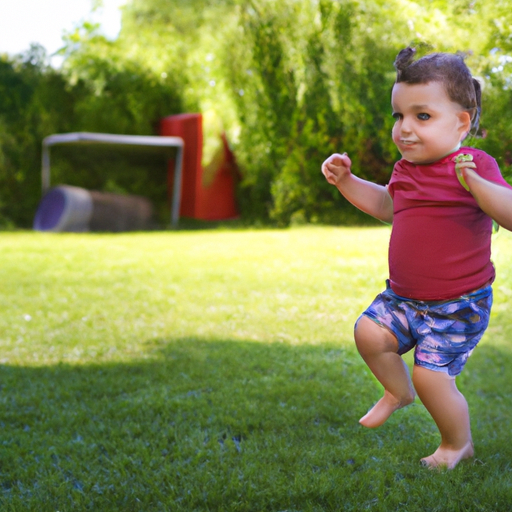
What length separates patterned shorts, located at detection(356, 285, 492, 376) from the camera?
6.32ft

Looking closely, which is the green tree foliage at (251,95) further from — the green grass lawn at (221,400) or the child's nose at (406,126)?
the child's nose at (406,126)

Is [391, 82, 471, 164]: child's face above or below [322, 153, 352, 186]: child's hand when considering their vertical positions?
above

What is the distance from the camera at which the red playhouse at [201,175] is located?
40.2 ft

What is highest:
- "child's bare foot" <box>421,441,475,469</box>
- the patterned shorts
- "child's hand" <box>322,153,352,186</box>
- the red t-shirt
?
"child's hand" <box>322,153,352,186</box>

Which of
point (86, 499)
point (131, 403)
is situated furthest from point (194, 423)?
point (86, 499)

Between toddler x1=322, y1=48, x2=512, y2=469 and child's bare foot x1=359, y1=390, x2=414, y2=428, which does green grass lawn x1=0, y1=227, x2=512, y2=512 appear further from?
toddler x1=322, y1=48, x2=512, y2=469

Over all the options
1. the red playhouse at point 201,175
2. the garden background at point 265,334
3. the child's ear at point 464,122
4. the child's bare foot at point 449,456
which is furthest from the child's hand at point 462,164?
the red playhouse at point 201,175

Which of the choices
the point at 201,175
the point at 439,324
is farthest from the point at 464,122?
the point at 201,175

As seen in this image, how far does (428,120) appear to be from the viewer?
1833 millimetres

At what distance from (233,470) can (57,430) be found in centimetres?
89

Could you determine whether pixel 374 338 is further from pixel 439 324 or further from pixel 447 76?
pixel 447 76

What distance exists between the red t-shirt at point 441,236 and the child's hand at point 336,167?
230 mm

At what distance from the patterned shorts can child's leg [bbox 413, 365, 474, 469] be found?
0.10ft

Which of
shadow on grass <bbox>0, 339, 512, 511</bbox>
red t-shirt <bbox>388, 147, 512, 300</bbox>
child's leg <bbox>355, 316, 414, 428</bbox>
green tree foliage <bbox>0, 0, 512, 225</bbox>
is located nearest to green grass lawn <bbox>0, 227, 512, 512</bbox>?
shadow on grass <bbox>0, 339, 512, 511</bbox>
